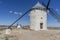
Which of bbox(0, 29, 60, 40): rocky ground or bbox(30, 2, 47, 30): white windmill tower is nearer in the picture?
bbox(0, 29, 60, 40): rocky ground

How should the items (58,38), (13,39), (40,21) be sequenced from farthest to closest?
(40,21)
(58,38)
(13,39)

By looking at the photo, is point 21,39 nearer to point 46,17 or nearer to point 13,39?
point 13,39

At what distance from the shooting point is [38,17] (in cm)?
2994

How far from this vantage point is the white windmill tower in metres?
29.9

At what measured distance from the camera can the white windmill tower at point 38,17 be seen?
2986 centimetres

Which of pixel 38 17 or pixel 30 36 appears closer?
pixel 30 36

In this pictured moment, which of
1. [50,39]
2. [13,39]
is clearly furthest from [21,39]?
[50,39]

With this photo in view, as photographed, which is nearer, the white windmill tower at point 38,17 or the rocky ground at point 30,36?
the rocky ground at point 30,36

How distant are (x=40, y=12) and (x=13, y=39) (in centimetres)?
1508

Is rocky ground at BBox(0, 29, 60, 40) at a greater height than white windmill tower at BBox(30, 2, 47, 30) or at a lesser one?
lesser

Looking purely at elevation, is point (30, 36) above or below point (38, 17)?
below

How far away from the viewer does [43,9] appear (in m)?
30.4

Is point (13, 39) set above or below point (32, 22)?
below

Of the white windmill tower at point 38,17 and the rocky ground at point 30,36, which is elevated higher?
the white windmill tower at point 38,17
